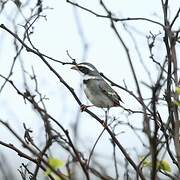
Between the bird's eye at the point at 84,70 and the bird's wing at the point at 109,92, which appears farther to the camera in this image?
the bird's eye at the point at 84,70

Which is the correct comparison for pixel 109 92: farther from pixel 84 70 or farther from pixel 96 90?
pixel 84 70

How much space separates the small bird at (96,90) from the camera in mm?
4895

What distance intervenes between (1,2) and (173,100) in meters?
2.12

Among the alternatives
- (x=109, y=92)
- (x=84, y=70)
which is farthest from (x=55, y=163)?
(x=84, y=70)

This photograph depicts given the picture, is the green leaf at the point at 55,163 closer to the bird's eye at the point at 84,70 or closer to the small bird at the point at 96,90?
the small bird at the point at 96,90

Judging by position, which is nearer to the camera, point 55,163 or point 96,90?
point 55,163

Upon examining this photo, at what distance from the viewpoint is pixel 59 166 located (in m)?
1.91

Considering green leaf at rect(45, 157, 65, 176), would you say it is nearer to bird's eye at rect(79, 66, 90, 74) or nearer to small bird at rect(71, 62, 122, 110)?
small bird at rect(71, 62, 122, 110)

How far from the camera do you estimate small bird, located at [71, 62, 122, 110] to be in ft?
16.1

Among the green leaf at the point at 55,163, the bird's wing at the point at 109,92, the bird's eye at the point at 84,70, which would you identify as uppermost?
the bird's eye at the point at 84,70

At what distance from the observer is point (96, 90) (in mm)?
5035

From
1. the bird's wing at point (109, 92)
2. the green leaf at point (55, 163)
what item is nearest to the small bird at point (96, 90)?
the bird's wing at point (109, 92)

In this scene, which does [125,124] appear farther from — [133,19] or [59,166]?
[59,166]

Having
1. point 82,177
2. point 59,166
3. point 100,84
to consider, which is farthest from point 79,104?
point 100,84
